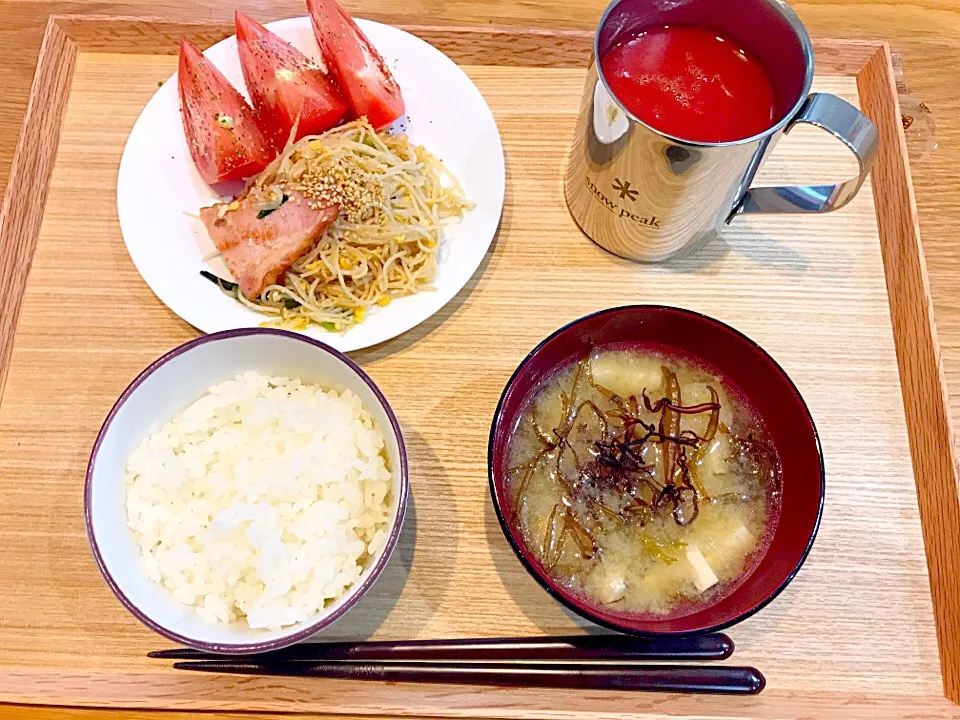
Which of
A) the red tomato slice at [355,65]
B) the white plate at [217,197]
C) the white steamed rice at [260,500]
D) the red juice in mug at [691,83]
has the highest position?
the red juice in mug at [691,83]

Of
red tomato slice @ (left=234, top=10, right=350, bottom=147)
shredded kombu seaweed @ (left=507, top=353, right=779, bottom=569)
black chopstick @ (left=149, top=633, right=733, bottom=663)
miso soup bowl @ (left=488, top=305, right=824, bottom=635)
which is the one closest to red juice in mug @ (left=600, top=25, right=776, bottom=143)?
miso soup bowl @ (left=488, top=305, right=824, bottom=635)

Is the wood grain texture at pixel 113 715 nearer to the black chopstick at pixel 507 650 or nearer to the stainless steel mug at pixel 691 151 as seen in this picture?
the black chopstick at pixel 507 650

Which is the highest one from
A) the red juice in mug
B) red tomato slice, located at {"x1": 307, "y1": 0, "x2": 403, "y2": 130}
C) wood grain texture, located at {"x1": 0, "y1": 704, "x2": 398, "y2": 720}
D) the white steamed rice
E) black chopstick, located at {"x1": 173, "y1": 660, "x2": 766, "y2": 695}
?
the red juice in mug

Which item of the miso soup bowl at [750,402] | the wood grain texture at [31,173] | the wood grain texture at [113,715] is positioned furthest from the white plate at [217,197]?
the wood grain texture at [113,715]

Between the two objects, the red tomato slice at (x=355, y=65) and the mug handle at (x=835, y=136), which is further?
the red tomato slice at (x=355, y=65)

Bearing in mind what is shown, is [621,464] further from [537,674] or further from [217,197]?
[217,197]

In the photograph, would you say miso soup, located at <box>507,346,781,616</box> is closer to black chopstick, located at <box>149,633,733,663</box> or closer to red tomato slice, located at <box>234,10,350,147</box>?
black chopstick, located at <box>149,633,733,663</box>
